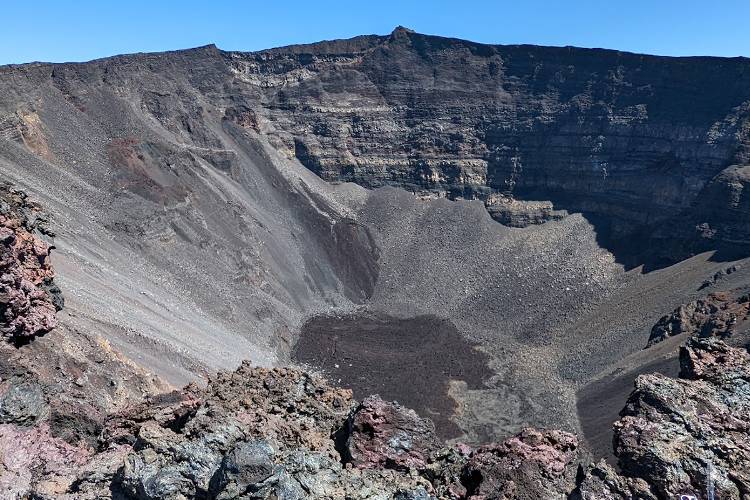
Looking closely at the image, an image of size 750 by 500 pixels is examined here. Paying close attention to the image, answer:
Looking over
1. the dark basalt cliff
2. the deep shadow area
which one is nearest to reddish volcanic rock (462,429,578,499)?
the deep shadow area

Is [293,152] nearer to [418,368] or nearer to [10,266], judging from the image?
[418,368]

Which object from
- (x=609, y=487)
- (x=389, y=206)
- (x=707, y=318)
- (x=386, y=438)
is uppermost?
(x=389, y=206)

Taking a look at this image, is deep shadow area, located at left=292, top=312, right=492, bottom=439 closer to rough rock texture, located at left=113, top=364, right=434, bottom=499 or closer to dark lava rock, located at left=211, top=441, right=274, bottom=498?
rough rock texture, located at left=113, top=364, right=434, bottom=499

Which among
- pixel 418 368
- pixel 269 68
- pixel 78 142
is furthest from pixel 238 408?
pixel 269 68

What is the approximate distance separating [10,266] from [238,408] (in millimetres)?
10854

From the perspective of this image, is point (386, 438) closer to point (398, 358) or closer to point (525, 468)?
point (525, 468)

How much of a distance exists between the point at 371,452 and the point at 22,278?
1396 cm

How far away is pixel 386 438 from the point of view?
39.9 ft

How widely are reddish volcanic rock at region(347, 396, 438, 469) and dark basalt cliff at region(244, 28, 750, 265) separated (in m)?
41.4

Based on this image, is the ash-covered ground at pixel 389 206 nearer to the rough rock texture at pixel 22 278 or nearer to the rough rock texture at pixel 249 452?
the rough rock texture at pixel 22 278

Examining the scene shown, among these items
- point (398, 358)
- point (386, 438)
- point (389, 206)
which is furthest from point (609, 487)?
point (389, 206)

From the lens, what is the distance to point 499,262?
54.8m

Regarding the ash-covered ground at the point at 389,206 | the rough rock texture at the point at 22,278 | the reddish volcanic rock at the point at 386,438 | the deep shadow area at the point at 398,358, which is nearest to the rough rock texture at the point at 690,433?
the reddish volcanic rock at the point at 386,438

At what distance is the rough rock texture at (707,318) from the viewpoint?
34.4m
